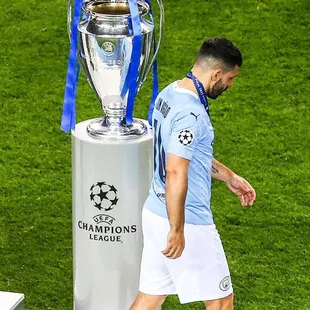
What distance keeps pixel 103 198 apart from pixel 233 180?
625mm

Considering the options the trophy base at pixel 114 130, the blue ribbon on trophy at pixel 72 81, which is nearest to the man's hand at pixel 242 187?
the trophy base at pixel 114 130

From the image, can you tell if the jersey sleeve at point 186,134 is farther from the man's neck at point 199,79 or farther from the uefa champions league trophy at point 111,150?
the uefa champions league trophy at point 111,150

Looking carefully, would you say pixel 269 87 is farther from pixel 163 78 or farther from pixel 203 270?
pixel 203 270

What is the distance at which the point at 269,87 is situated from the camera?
8.38 metres

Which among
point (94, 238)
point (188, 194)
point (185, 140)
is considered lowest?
point (94, 238)

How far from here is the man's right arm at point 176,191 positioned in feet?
14.3

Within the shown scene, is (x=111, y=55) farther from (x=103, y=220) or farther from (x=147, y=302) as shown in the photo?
(x=147, y=302)

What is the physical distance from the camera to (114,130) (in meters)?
5.06

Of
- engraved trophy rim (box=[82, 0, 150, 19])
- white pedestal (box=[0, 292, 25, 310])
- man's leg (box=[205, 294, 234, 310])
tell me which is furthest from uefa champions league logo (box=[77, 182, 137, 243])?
engraved trophy rim (box=[82, 0, 150, 19])

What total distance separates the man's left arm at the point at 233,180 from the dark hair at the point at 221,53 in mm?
591

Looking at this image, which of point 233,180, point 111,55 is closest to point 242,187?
point 233,180

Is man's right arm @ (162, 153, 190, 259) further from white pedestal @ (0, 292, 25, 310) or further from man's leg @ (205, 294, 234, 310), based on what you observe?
white pedestal @ (0, 292, 25, 310)

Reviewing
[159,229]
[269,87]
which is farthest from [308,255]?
[269,87]

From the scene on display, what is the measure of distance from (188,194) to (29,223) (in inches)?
83.1
